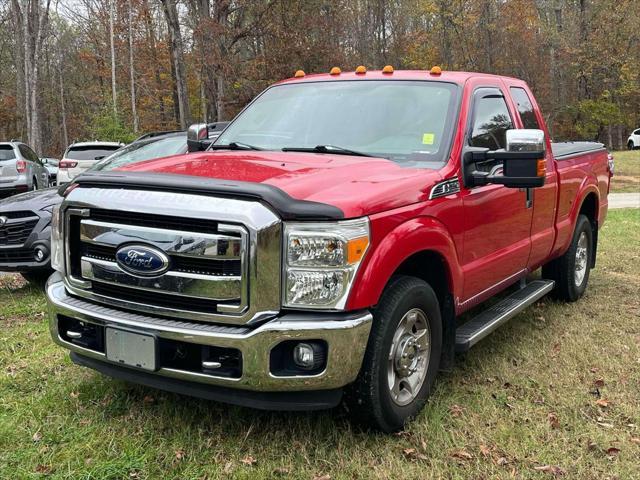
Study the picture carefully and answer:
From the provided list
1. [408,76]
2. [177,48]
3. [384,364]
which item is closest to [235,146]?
[408,76]

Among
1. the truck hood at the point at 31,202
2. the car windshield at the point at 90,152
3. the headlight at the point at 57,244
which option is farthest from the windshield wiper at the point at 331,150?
the car windshield at the point at 90,152

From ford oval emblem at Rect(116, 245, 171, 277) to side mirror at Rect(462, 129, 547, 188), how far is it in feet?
6.17

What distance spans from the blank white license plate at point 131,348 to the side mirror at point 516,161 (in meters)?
2.06

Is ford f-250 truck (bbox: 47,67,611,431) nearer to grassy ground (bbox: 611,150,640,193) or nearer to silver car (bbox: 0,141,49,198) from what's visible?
silver car (bbox: 0,141,49,198)

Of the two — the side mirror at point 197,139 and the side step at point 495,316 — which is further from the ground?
the side mirror at point 197,139

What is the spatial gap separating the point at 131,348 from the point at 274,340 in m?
0.73

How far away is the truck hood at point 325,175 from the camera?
2.99m

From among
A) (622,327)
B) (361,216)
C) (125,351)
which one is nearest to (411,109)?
(361,216)

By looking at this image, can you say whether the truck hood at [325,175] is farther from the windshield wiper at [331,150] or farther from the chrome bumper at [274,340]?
the chrome bumper at [274,340]

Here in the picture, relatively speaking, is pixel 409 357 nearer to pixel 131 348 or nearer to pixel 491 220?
pixel 491 220

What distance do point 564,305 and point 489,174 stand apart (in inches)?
103

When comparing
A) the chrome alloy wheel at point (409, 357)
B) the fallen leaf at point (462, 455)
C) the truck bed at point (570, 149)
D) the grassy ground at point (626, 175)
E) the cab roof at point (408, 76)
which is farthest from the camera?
the grassy ground at point (626, 175)

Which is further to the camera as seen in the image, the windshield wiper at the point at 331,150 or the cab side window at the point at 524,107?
the cab side window at the point at 524,107

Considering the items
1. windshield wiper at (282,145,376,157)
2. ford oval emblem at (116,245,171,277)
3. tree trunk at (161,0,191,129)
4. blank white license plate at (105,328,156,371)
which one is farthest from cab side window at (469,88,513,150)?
tree trunk at (161,0,191,129)
